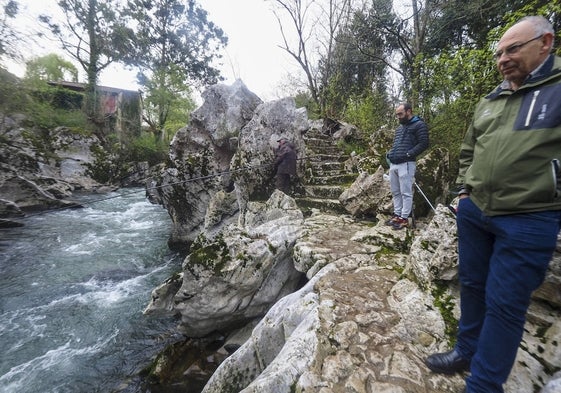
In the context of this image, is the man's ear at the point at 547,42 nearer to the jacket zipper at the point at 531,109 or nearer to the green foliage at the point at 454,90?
the jacket zipper at the point at 531,109

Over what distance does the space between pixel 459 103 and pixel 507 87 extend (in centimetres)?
571

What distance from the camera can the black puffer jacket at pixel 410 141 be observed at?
13.5ft

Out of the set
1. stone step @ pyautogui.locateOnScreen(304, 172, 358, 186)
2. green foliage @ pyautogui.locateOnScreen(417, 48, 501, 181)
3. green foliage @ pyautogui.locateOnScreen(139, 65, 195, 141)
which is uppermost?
green foliage @ pyautogui.locateOnScreen(139, 65, 195, 141)

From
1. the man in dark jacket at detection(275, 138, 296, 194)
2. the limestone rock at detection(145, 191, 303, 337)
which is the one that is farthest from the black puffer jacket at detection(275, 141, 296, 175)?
the limestone rock at detection(145, 191, 303, 337)

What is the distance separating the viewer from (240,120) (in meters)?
10.7

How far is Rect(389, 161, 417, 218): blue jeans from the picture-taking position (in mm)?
4285

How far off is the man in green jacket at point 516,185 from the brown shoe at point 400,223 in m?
2.95

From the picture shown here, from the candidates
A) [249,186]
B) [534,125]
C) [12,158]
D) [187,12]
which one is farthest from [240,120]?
[187,12]

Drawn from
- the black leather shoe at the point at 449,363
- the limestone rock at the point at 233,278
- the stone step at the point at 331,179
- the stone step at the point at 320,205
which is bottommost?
the limestone rock at the point at 233,278

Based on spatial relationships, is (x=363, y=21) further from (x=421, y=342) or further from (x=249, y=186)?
(x=421, y=342)

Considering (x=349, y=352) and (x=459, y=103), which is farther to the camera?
(x=459, y=103)

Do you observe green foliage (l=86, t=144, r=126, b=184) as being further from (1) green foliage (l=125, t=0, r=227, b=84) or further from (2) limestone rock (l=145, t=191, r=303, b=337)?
(2) limestone rock (l=145, t=191, r=303, b=337)

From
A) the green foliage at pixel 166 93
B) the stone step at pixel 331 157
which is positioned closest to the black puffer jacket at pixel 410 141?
the stone step at pixel 331 157

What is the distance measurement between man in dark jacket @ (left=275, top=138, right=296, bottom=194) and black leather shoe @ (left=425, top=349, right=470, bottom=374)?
557 cm
